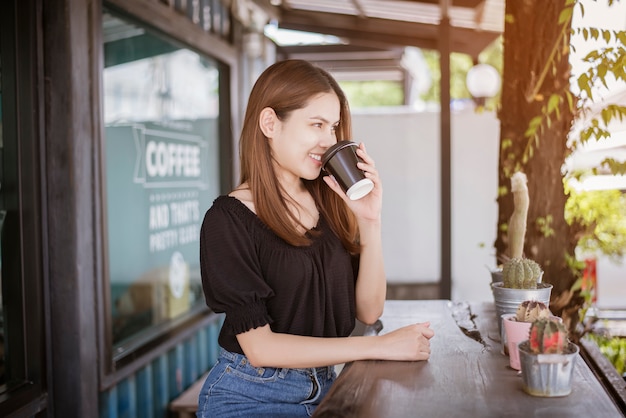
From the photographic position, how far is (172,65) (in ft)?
13.2

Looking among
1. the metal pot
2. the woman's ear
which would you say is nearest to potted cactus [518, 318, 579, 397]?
the metal pot

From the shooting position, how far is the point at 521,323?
1.56m

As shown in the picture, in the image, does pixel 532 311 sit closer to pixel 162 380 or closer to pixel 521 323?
pixel 521 323

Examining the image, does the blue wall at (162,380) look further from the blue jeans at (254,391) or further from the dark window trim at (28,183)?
the blue jeans at (254,391)

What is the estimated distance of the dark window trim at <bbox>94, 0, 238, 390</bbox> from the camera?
295 centimetres

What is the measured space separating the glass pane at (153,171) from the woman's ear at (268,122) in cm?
159

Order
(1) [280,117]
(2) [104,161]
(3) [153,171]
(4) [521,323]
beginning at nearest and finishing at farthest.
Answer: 1. (4) [521,323]
2. (1) [280,117]
3. (2) [104,161]
4. (3) [153,171]

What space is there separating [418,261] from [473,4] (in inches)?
89.1

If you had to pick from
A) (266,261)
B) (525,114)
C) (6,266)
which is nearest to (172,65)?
(6,266)

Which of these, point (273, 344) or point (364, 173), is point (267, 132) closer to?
point (364, 173)

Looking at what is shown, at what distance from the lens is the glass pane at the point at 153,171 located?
10.7ft

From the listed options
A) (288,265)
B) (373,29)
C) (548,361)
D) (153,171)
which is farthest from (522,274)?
(373,29)

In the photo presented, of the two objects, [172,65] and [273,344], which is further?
[172,65]

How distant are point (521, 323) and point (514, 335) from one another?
0.12 feet
